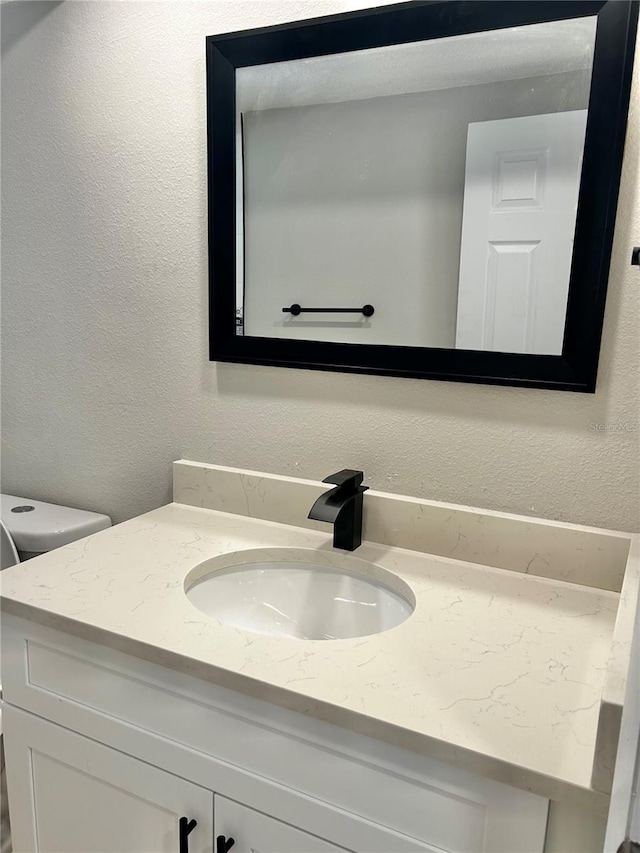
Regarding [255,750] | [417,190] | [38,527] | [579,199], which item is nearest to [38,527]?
[38,527]

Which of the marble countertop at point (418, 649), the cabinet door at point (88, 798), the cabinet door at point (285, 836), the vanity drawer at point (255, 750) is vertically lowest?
the cabinet door at point (88, 798)

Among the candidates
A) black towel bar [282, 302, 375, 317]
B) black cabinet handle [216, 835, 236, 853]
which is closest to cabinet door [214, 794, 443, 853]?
black cabinet handle [216, 835, 236, 853]

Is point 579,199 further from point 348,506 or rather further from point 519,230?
point 348,506

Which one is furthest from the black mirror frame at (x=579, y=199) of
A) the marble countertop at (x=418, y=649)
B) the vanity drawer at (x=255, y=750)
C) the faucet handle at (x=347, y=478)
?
the vanity drawer at (x=255, y=750)

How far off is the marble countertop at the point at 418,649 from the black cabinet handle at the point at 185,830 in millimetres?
242

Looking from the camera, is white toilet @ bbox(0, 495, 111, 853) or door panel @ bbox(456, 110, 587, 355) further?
white toilet @ bbox(0, 495, 111, 853)

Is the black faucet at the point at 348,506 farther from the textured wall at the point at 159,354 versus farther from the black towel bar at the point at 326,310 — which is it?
the black towel bar at the point at 326,310

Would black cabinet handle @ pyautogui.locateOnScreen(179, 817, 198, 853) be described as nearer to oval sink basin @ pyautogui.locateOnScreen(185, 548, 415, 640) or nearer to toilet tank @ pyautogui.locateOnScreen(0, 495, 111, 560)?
oval sink basin @ pyautogui.locateOnScreen(185, 548, 415, 640)

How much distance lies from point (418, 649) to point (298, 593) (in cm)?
38

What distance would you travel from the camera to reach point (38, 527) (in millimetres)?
1468

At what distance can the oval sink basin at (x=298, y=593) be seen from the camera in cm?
111

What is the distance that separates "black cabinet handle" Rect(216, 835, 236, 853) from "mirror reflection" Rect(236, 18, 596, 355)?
2.75ft

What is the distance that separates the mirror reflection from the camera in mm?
1030

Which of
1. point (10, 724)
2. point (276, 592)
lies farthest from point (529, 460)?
point (10, 724)
